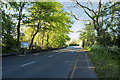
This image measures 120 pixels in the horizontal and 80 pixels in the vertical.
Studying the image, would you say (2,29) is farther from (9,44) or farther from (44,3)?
(44,3)

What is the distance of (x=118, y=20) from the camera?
1345 centimetres

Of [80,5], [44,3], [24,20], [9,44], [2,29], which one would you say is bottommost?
[9,44]

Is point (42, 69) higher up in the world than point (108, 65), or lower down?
lower down

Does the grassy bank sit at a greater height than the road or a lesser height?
greater

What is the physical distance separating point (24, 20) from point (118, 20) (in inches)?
780

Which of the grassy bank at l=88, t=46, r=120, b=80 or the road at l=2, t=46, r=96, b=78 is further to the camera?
the road at l=2, t=46, r=96, b=78

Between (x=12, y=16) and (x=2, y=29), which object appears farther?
(x=12, y=16)

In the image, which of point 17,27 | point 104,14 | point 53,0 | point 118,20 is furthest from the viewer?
point 53,0

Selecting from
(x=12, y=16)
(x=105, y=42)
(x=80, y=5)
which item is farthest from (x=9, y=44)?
(x=105, y=42)

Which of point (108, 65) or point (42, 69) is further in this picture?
point (108, 65)

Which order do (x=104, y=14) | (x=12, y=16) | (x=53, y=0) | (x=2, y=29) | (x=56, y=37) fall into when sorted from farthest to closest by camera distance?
(x=56, y=37), (x=53, y=0), (x=12, y=16), (x=2, y=29), (x=104, y=14)

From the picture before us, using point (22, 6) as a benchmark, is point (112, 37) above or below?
below

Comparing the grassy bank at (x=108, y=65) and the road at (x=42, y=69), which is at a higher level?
the grassy bank at (x=108, y=65)

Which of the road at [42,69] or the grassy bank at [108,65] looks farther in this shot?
the road at [42,69]
